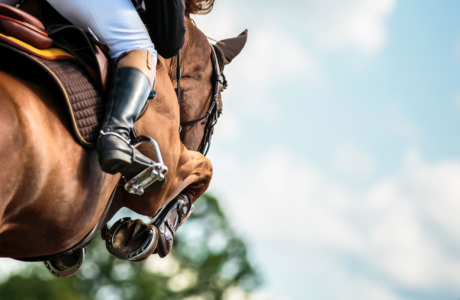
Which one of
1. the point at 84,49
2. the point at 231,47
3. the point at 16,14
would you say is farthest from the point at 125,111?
the point at 231,47

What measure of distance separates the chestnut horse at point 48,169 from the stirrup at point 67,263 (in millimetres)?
915

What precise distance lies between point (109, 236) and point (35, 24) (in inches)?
74.9

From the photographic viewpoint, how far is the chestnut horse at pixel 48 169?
2.63 m

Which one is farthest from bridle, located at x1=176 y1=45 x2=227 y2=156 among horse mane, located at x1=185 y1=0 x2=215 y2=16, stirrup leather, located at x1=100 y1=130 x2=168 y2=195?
stirrup leather, located at x1=100 y1=130 x2=168 y2=195

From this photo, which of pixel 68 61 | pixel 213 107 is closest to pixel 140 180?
pixel 68 61

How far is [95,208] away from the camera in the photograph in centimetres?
331

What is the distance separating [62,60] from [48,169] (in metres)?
0.72

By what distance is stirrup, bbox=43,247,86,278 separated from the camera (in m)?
4.38

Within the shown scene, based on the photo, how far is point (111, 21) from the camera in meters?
3.47

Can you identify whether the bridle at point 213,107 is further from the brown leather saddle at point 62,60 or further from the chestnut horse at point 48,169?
the brown leather saddle at point 62,60

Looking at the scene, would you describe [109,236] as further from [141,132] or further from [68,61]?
[68,61]

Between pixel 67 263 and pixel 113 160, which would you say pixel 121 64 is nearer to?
pixel 113 160

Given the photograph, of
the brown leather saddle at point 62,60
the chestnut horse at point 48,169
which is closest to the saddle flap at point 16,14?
the brown leather saddle at point 62,60

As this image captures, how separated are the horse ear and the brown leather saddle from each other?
2.20m
